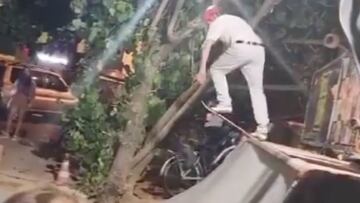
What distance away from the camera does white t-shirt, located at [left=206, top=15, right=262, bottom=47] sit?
1.43 m

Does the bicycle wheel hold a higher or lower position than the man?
lower

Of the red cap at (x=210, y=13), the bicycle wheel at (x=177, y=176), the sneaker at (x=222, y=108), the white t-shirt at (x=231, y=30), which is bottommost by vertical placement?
the bicycle wheel at (x=177, y=176)

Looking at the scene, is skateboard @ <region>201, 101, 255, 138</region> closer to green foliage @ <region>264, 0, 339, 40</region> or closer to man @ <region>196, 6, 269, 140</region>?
man @ <region>196, 6, 269, 140</region>

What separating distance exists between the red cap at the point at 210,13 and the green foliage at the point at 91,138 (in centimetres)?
29

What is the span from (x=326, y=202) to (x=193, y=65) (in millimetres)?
792

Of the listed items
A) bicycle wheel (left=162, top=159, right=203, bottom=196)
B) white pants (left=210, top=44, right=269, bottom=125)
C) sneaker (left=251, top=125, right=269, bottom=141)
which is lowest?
bicycle wheel (left=162, top=159, right=203, bottom=196)

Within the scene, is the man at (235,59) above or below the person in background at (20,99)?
above

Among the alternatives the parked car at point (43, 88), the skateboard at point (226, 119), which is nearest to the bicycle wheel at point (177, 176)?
the skateboard at point (226, 119)

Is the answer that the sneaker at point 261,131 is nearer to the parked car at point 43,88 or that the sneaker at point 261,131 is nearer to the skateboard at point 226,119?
the skateboard at point 226,119

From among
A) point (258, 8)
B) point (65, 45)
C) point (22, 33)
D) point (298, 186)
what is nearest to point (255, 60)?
point (258, 8)

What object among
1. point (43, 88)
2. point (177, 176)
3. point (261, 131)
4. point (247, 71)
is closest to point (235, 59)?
point (247, 71)

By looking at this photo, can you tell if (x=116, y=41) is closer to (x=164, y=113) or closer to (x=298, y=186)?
(x=164, y=113)

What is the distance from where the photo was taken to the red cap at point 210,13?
143cm

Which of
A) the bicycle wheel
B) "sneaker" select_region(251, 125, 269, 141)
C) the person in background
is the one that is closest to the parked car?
the person in background
